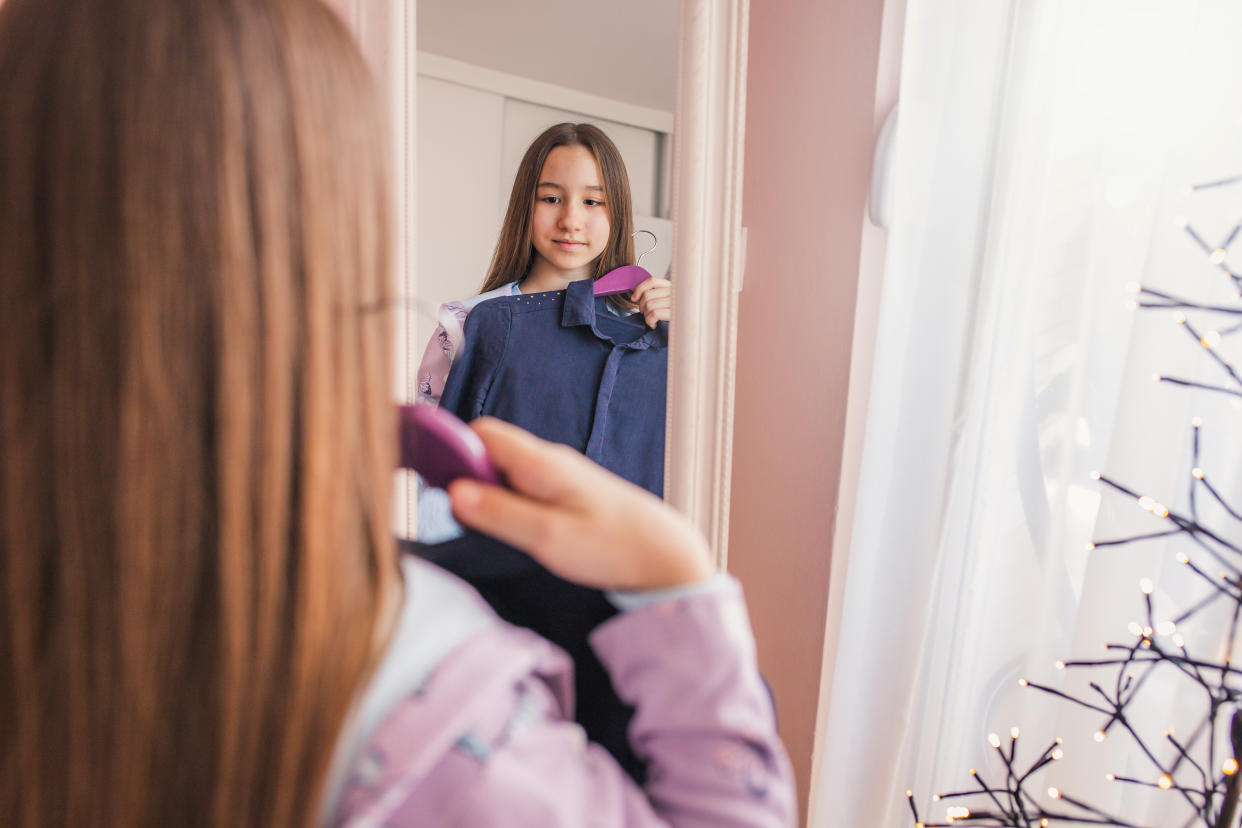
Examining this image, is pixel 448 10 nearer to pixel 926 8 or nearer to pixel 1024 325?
pixel 926 8

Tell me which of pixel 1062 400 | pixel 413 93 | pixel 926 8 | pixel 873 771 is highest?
pixel 926 8

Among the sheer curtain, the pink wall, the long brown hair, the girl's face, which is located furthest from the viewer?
the pink wall

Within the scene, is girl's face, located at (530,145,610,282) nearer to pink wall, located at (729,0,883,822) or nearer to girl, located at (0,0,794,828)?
pink wall, located at (729,0,883,822)

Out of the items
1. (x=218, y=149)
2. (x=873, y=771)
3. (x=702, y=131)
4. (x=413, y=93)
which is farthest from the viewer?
(x=873, y=771)

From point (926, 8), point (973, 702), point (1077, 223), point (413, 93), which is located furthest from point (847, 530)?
point (413, 93)

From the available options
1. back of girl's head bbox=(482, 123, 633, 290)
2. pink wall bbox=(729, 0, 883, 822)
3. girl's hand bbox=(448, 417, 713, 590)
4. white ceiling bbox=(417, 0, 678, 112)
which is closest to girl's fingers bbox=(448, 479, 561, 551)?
girl's hand bbox=(448, 417, 713, 590)

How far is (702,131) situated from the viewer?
95 centimetres

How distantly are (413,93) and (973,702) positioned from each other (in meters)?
1.02

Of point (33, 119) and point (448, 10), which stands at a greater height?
point (448, 10)

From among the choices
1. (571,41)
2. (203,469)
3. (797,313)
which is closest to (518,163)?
(571,41)

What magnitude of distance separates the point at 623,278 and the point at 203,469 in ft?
2.22

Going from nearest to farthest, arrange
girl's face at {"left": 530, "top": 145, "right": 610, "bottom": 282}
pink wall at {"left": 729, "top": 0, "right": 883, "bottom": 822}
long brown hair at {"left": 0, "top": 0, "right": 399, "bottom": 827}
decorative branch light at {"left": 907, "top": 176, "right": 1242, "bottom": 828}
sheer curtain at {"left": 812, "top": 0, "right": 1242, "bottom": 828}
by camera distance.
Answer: long brown hair at {"left": 0, "top": 0, "right": 399, "bottom": 827}, decorative branch light at {"left": 907, "top": 176, "right": 1242, "bottom": 828}, sheer curtain at {"left": 812, "top": 0, "right": 1242, "bottom": 828}, girl's face at {"left": 530, "top": 145, "right": 610, "bottom": 282}, pink wall at {"left": 729, "top": 0, "right": 883, "bottom": 822}

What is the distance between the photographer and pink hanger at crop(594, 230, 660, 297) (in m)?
0.95

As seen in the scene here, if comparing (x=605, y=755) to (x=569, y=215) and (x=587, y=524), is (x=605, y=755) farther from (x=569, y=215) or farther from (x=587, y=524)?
(x=569, y=215)
